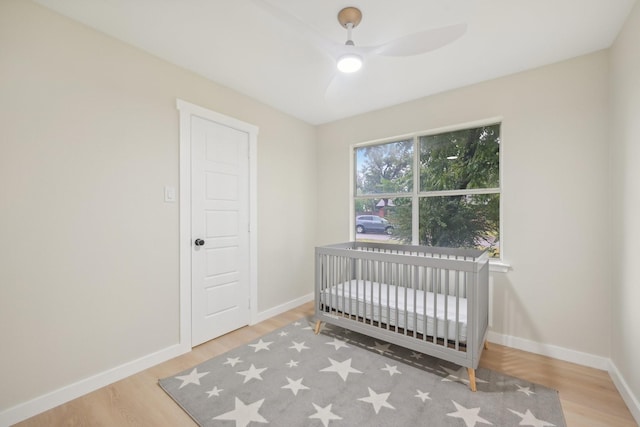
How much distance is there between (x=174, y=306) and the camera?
7.42 feet

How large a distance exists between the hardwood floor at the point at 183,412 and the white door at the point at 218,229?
1.14 feet

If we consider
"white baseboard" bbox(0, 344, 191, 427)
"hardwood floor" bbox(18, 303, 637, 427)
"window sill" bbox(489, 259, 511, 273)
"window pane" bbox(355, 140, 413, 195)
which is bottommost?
"hardwood floor" bbox(18, 303, 637, 427)

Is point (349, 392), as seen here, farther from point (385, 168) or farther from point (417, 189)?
point (385, 168)

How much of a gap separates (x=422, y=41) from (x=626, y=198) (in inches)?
64.9

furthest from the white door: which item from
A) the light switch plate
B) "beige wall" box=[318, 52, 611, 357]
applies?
"beige wall" box=[318, 52, 611, 357]

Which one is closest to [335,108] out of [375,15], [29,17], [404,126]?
[404,126]

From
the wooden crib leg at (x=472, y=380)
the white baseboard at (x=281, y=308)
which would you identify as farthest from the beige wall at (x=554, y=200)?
the white baseboard at (x=281, y=308)

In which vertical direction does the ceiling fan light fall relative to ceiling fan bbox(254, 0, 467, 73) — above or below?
below

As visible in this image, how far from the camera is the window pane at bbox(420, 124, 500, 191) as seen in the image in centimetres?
254

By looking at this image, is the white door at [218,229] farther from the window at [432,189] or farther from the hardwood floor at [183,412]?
the window at [432,189]

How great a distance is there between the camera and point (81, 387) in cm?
175

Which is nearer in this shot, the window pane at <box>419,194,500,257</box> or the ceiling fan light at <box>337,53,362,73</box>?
the ceiling fan light at <box>337,53,362,73</box>

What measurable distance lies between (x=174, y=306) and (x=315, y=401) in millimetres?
1379

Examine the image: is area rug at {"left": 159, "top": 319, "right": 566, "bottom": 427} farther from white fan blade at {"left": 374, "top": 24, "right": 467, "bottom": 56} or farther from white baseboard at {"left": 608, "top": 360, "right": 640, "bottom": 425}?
white fan blade at {"left": 374, "top": 24, "right": 467, "bottom": 56}
